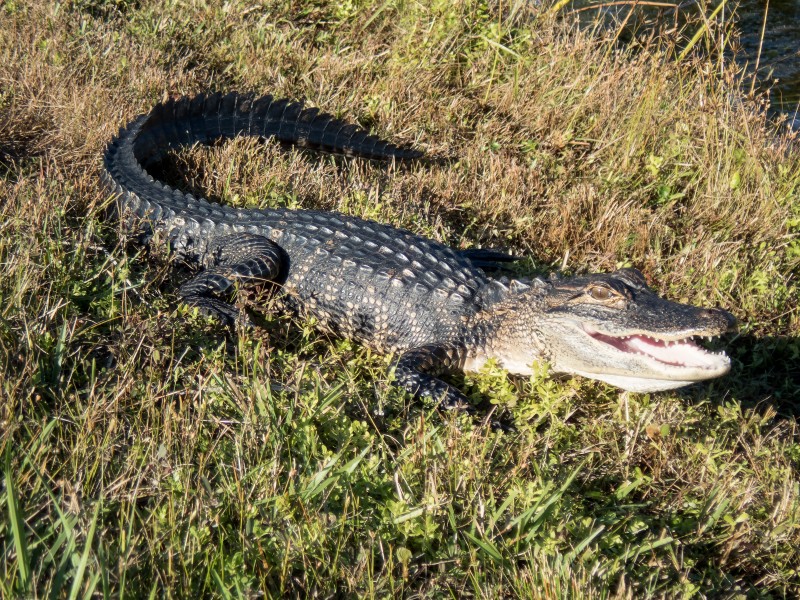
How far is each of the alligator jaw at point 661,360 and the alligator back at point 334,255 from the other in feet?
2.53

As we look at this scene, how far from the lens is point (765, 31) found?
8.42m

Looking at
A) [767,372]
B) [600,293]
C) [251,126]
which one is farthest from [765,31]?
[600,293]

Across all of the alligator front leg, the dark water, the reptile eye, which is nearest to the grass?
Answer: the alligator front leg

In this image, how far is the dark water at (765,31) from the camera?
754 cm

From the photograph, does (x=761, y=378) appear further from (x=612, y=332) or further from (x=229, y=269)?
(x=229, y=269)

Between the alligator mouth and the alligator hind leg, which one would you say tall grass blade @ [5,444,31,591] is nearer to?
the alligator hind leg

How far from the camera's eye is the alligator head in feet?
11.2

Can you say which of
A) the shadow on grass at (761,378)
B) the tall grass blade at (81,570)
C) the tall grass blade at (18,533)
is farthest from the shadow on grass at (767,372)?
the tall grass blade at (18,533)

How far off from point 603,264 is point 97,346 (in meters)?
3.02

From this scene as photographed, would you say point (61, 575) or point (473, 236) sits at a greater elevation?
point (61, 575)

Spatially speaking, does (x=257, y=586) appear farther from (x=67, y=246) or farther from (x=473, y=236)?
(x=473, y=236)

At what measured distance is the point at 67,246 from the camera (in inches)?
151

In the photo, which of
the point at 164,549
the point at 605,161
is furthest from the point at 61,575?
the point at 605,161

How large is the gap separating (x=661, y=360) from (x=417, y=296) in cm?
125
